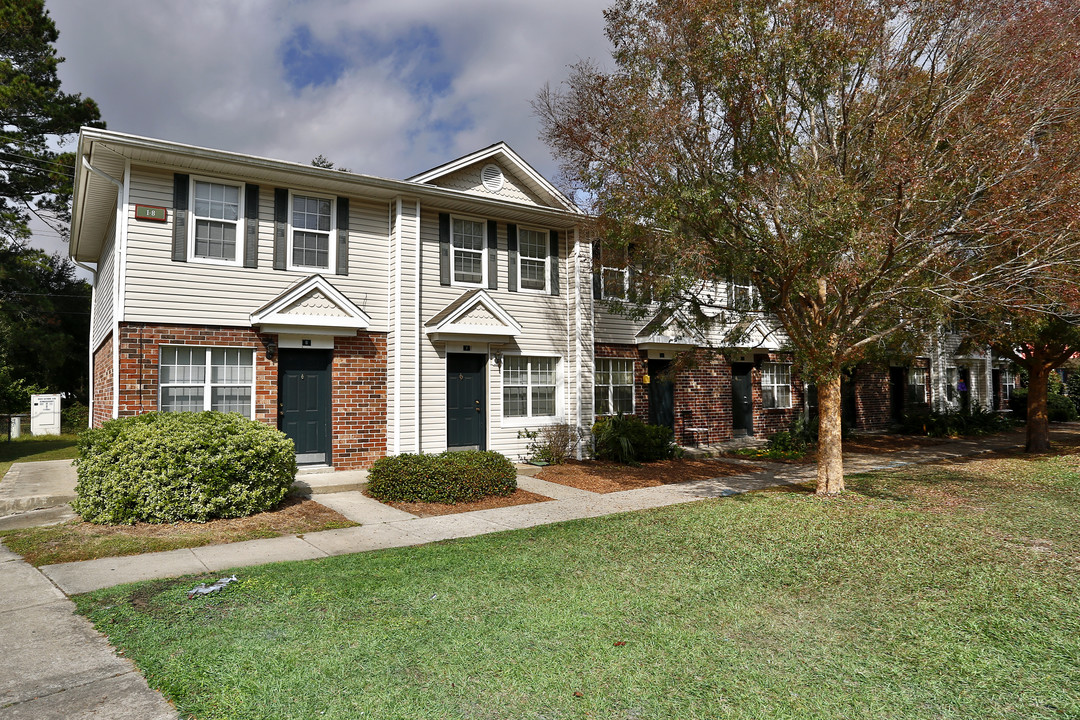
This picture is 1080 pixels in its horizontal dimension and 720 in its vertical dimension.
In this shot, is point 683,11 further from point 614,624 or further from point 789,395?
point 789,395

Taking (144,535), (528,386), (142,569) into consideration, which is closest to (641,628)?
(142,569)

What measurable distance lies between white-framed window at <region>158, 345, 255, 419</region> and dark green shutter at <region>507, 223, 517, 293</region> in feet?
18.2

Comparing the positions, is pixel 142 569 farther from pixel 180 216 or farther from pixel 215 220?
pixel 215 220

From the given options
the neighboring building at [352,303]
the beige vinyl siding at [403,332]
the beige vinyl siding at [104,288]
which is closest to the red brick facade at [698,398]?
the neighboring building at [352,303]

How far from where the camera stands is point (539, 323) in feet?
47.7

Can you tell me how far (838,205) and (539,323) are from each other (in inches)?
299

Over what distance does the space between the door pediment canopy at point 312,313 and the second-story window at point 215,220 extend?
1.17 m

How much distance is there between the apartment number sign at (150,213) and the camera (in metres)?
10.4

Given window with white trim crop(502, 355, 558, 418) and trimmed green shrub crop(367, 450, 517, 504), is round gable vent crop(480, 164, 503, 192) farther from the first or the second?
trimmed green shrub crop(367, 450, 517, 504)

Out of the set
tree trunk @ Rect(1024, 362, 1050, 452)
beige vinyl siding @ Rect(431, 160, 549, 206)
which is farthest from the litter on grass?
tree trunk @ Rect(1024, 362, 1050, 452)

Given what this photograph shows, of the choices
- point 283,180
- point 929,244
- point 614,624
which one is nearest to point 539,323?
point 283,180

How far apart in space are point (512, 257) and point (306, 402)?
5428 millimetres

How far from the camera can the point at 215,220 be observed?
11125 millimetres

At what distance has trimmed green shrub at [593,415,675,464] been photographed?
565 inches
